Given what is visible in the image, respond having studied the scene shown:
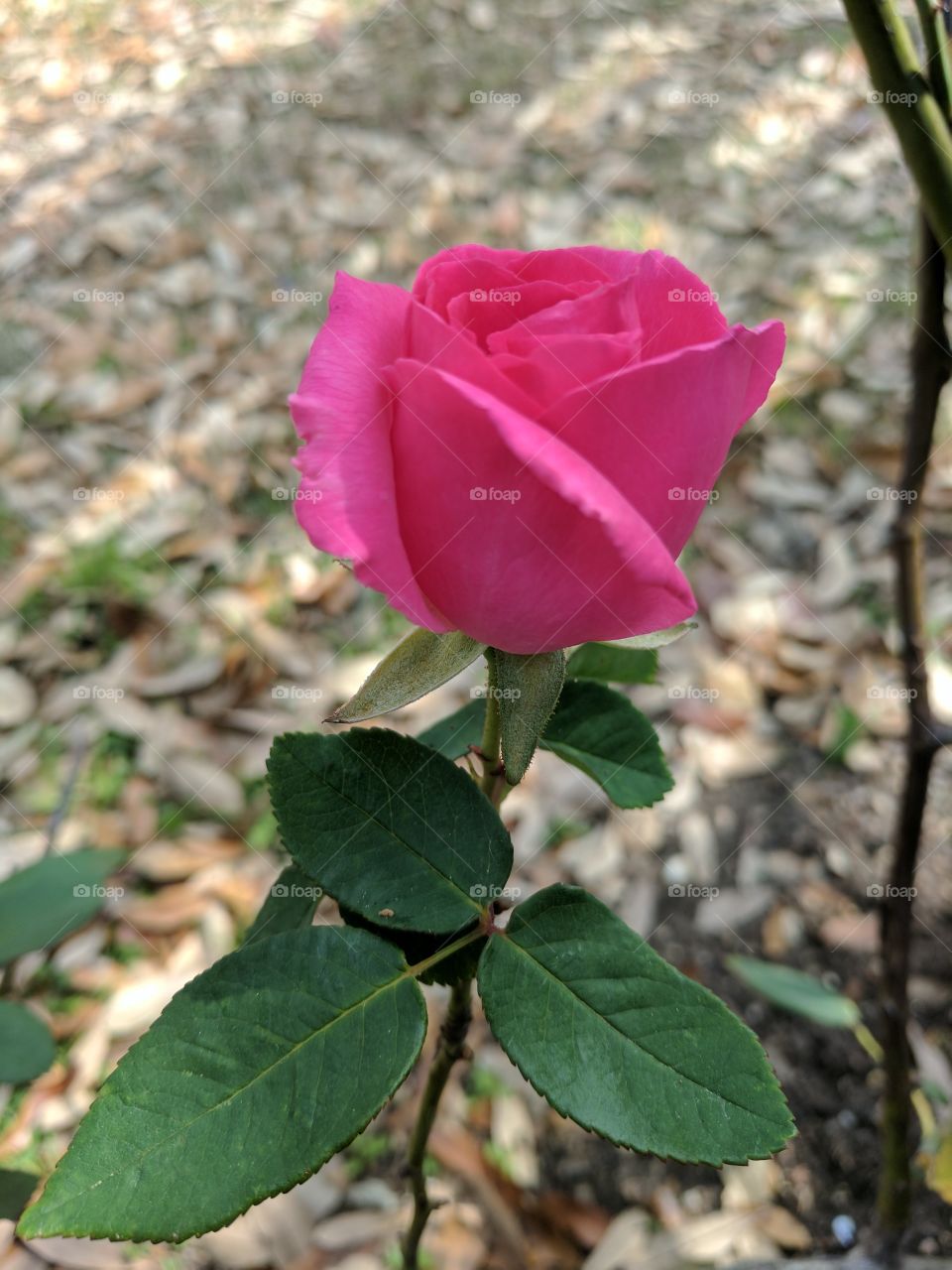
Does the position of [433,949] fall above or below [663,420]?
below

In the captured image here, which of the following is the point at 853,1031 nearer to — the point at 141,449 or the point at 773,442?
the point at 773,442

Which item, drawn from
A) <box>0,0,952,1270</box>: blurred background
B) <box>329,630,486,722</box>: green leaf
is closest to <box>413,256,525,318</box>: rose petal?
<box>329,630,486,722</box>: green leaf

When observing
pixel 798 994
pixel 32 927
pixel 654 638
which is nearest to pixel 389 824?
pixel 654 638

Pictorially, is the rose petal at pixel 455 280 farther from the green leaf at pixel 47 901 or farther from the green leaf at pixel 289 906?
the green leaf at pixel 47 901

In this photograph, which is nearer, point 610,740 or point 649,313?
point 649,313

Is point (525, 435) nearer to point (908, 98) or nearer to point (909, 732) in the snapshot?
point (908, 98)

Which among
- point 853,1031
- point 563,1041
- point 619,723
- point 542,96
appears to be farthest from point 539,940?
point 542,96
